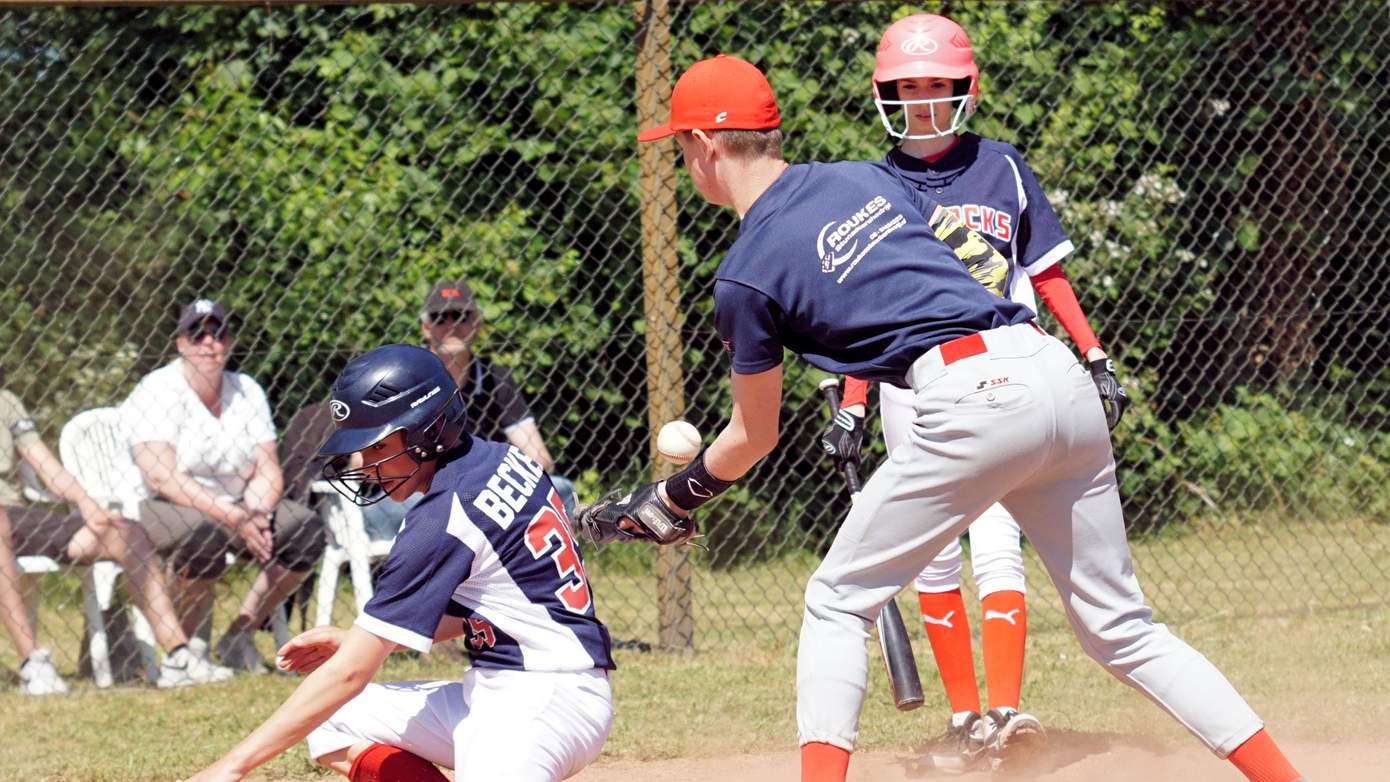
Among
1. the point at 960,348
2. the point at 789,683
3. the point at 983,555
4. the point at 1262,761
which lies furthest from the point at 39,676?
the point at 1262,761

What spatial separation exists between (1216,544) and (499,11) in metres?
4.31

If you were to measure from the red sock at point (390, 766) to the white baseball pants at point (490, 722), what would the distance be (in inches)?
0.6

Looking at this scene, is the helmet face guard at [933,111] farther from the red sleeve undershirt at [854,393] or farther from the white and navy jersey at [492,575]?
the white and navy jersey at [492,575]

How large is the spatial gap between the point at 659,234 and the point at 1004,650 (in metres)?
2.28

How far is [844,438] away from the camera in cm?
413

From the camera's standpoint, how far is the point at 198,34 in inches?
297

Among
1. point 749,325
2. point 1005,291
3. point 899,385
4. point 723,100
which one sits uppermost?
point 723,100

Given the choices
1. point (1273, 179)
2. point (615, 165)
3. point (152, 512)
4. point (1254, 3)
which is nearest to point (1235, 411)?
point (1273, 179)

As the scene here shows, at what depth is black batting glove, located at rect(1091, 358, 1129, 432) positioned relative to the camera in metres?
4.18

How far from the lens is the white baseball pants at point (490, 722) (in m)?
3.05

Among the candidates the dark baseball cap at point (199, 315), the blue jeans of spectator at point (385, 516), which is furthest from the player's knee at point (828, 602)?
the dark baseball cap at point (199, 315)

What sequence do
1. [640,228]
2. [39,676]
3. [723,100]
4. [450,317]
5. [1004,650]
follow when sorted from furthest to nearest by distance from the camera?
1. [640,228]
2. [450,317]
3. [39,676]
4. [1004,650]
5. [723,100]

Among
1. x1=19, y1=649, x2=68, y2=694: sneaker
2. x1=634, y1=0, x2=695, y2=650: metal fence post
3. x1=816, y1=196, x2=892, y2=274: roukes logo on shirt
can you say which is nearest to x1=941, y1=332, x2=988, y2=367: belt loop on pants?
x1=816, y1=196, x2=892, y2=274: roukes logo on shirt

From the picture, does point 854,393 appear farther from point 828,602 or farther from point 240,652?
point 240,652
